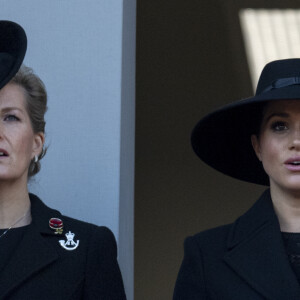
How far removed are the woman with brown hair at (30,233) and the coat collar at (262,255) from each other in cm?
42

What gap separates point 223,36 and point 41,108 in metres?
3.69

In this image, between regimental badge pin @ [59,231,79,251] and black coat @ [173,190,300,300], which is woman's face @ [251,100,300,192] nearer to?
black coat @ [173,190,300,300]

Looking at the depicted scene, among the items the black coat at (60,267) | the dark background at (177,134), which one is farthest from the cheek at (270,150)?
the dark background at (177,134)

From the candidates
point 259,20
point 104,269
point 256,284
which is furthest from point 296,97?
point 259,20

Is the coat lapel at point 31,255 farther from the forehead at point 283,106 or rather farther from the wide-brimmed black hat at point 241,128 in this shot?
the forehead at point 283,106

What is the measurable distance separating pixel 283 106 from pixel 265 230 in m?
0.41

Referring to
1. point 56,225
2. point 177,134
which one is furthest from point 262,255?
point 177,134

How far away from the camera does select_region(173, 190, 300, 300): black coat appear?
226cm

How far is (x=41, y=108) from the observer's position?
2613 millimetres

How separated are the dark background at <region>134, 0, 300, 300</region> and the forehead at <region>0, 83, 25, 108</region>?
3541 mm

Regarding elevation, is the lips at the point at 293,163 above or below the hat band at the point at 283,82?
below

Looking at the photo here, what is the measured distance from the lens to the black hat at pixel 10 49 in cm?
229

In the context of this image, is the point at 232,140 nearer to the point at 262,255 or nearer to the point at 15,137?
the point at 262,255

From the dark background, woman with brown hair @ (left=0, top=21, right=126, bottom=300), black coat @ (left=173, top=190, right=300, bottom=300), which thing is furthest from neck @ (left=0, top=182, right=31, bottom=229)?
the dark background
